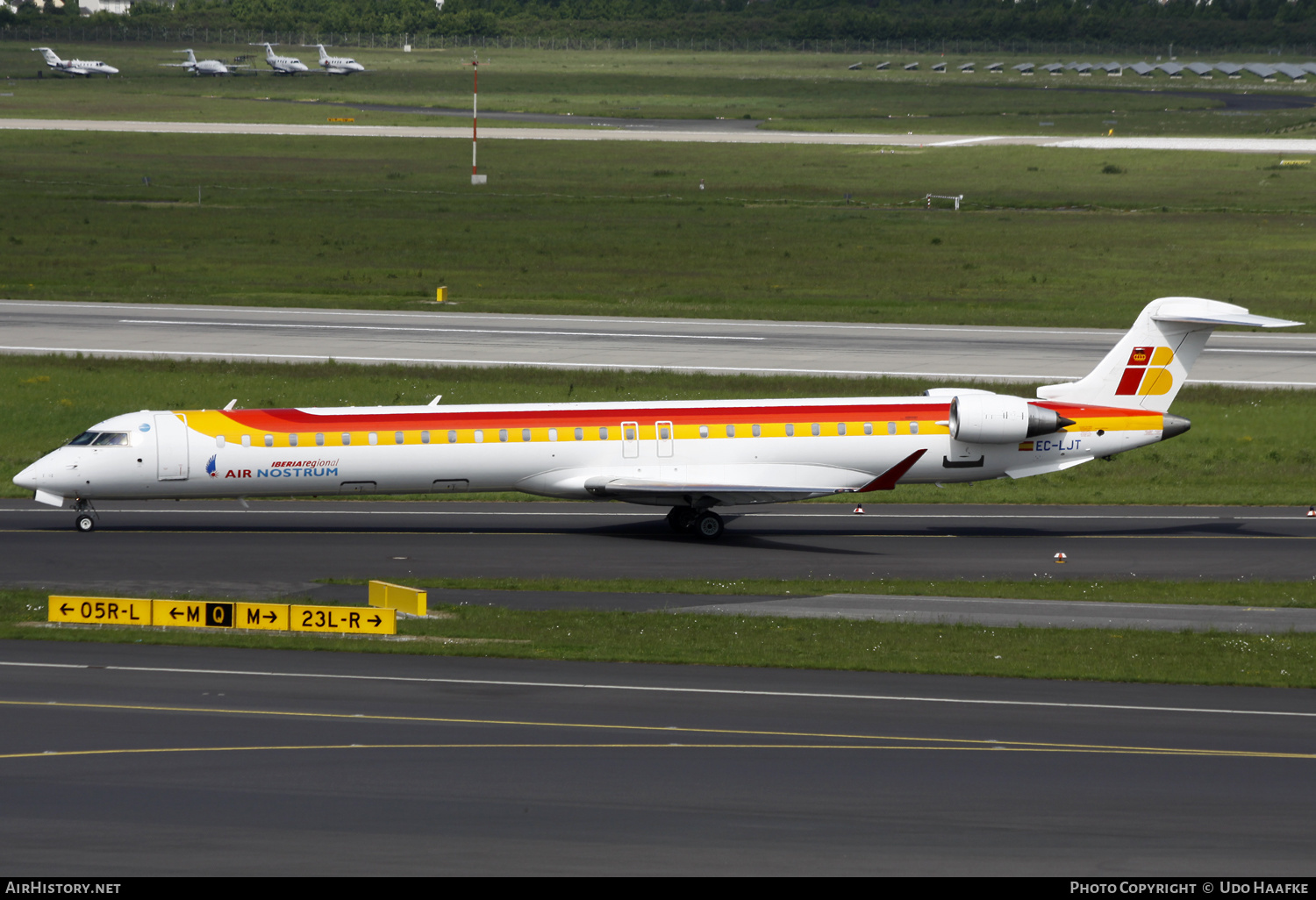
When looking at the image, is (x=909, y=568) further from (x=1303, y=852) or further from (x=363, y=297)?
(x=363, y=297)

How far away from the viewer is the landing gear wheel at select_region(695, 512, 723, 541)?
119 ft

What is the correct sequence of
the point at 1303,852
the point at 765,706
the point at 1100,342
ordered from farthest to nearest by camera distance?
1. the point at 1100,342
2. the point at 765,706
3. the point at 1303,852

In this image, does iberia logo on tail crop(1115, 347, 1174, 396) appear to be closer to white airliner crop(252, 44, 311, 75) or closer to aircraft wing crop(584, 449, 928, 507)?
aircraft wing crop(584, 449, 928, 507)

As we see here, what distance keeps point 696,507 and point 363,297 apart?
127 feet

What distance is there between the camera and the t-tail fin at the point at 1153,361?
122ft

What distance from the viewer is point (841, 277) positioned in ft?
246

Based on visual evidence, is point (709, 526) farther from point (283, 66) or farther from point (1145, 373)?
point (283, 66)

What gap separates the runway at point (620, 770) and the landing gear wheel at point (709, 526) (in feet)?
38.9

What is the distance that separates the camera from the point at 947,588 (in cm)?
3092

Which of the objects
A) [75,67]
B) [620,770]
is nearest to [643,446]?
[620,770]

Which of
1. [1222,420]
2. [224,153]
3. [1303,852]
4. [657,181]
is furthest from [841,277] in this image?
[224,153]

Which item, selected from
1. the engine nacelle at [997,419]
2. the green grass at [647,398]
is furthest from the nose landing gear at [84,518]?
the engine nacelle at [997,419]

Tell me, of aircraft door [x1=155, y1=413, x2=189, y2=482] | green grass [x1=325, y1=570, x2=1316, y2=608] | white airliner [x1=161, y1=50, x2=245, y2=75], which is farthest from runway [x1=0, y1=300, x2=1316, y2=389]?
white airliner [x1=161, y1=50, x2=245, y2=75]

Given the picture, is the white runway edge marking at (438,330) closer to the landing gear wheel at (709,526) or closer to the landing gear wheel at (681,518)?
the landing gear wheel at (681,518)
